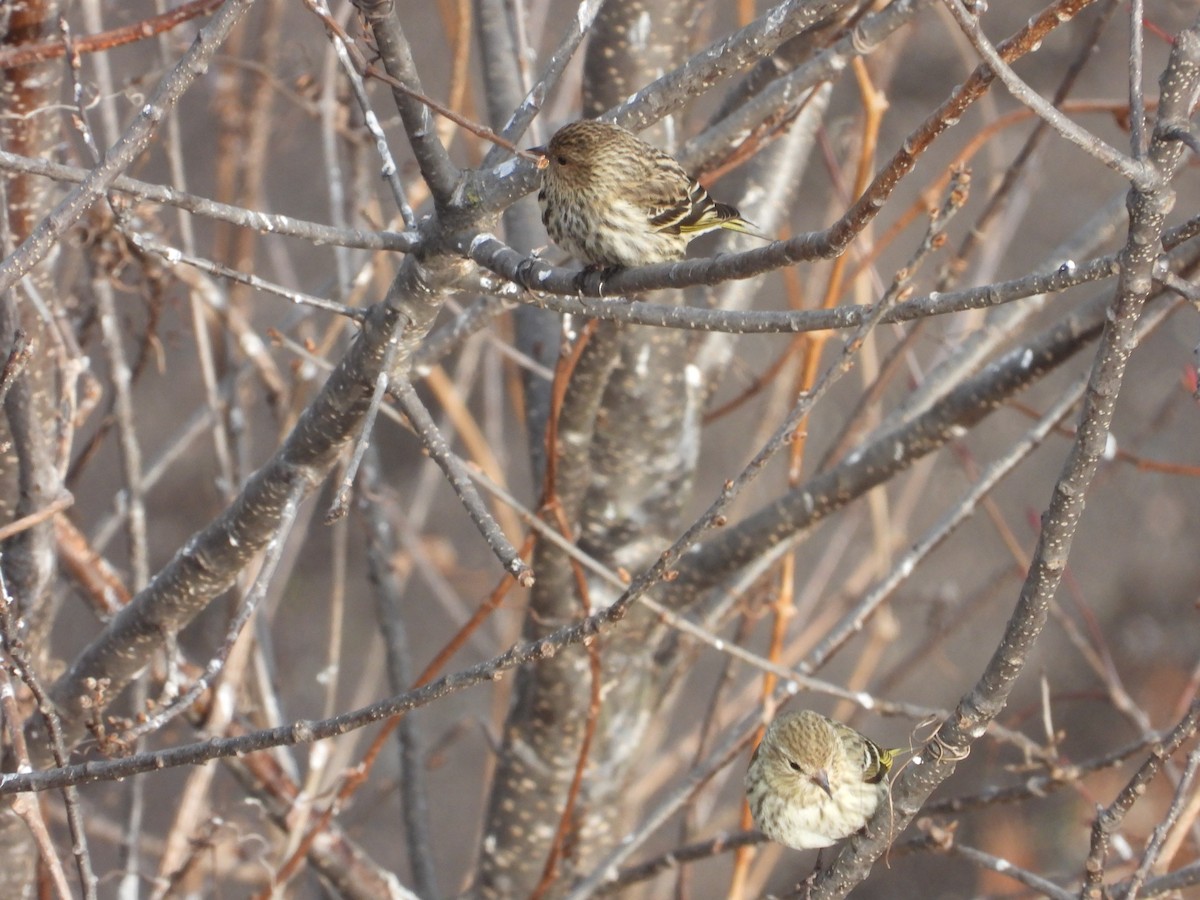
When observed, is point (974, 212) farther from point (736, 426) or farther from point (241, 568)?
point (241, 568)

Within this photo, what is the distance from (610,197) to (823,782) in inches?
47.7

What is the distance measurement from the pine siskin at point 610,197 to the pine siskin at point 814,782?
40.6 inches

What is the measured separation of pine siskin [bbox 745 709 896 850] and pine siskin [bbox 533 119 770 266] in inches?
40.6

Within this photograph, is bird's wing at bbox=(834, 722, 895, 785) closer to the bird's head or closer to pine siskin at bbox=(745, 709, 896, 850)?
pine siskin at bbox=(745, 709, 896, 850)

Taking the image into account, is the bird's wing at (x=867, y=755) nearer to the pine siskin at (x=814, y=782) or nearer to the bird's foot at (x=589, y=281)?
the pine siskin at (x=814, y=782)

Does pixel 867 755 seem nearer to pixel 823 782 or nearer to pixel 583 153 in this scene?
pixel 823 782

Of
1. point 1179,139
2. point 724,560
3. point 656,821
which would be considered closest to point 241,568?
point 656,821

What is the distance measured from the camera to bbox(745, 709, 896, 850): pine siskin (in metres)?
2.47

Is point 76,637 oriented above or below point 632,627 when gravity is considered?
below

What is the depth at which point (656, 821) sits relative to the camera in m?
2.48

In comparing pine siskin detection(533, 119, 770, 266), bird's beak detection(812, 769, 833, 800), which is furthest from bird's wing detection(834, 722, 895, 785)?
pine siskin detection(533, 119, 770, 266)

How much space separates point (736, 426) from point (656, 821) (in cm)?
414

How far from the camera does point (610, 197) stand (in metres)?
2.56

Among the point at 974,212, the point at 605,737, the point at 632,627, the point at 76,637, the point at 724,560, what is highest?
the point at 974,212
